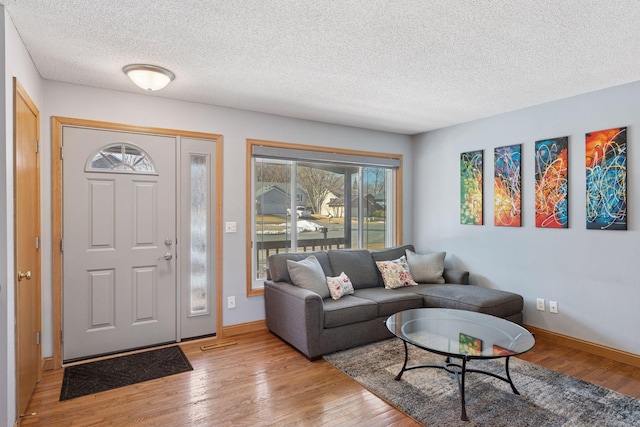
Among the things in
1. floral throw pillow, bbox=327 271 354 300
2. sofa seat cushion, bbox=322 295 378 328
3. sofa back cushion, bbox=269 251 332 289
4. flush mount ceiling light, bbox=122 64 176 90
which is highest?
flush mount ceiling light, bbox=122 64 176 90

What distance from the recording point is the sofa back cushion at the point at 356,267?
4.14 meters

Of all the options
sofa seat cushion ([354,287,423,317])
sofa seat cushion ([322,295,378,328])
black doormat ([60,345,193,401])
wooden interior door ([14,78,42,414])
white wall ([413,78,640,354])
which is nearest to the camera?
wooden interior door ([14,78,42,414])

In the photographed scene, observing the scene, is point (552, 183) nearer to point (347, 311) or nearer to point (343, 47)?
point (347, 311)

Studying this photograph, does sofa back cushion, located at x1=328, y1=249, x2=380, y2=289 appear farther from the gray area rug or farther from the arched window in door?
the arched window in door

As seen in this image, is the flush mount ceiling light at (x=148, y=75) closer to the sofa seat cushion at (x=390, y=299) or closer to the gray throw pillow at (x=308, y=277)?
the gray throw pillow at (x=308, y=277)

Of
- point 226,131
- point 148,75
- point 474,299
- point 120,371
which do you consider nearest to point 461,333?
point 474,299

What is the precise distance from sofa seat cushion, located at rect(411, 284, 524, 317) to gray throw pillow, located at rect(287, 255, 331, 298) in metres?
1.06

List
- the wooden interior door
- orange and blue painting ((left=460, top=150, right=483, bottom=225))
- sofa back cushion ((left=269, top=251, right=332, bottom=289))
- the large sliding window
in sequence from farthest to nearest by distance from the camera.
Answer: orange and blue painting ((left=460, top=150, right=483, bottom=225)), the large sliding window, sofa back cushion ((left=269, top=251, right=332, bottom=289)), the wooden interior door

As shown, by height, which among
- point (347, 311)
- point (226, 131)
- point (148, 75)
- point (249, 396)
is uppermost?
point (148, 75)

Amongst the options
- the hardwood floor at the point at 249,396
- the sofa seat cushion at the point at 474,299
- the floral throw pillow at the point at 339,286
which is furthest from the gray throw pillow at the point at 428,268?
the hardwood floor at the point at 249,396

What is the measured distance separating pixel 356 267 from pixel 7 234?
3115 mm

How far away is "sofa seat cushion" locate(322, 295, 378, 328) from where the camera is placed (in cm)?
328

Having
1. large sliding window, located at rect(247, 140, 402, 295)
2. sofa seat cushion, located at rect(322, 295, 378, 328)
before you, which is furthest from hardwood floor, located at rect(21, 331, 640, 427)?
large sliding window, located at rect(247, 140, 402, 295)

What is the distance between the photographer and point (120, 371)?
2980mm
